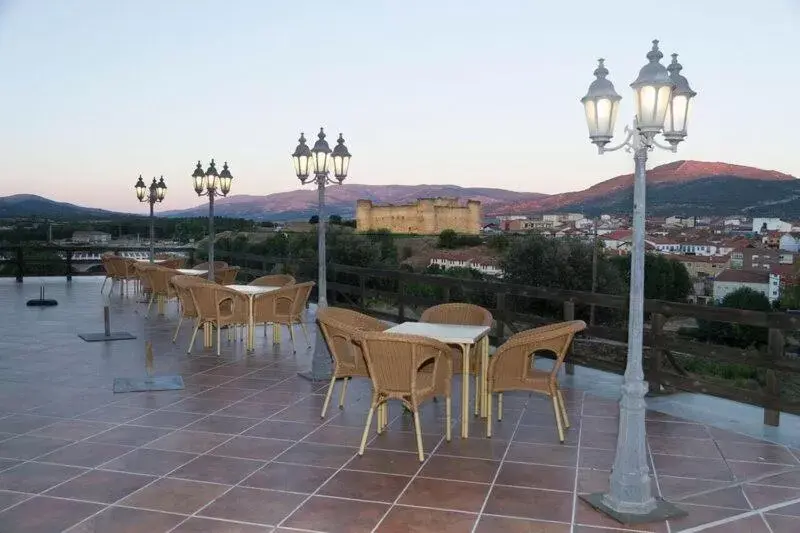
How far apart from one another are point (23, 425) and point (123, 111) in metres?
14.3

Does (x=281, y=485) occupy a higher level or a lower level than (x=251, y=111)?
lower

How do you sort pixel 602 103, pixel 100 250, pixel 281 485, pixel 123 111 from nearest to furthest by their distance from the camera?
pixel 602 103, pixel 281 485, pixel 100 250, pixel 123 111

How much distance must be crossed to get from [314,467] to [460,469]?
0.77 meters

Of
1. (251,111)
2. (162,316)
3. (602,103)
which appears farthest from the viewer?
(251,111)

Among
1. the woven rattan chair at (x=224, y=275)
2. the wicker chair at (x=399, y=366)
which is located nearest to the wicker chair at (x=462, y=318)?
the wicker chair at (x=399, y=366)

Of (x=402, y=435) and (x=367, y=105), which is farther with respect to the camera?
(x=367, y=105)

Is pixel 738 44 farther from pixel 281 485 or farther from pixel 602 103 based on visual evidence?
pixel 281 485

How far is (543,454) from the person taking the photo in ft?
13.3

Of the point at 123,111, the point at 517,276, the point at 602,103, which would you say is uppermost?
the point at 123,111

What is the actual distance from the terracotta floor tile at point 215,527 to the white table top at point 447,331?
1709 millimetres

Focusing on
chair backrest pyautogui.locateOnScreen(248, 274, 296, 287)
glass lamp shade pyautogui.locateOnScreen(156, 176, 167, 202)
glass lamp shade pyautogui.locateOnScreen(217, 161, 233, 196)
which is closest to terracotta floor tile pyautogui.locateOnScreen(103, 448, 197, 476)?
chair backrest pyautogui.locateOnScreen(248, 274, 296, 287)

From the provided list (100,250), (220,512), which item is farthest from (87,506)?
(100,250)

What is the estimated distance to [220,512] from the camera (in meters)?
3.18

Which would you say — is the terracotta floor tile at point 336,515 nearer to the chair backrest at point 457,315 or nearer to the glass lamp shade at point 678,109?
the glass lamp shade at point 678,109
